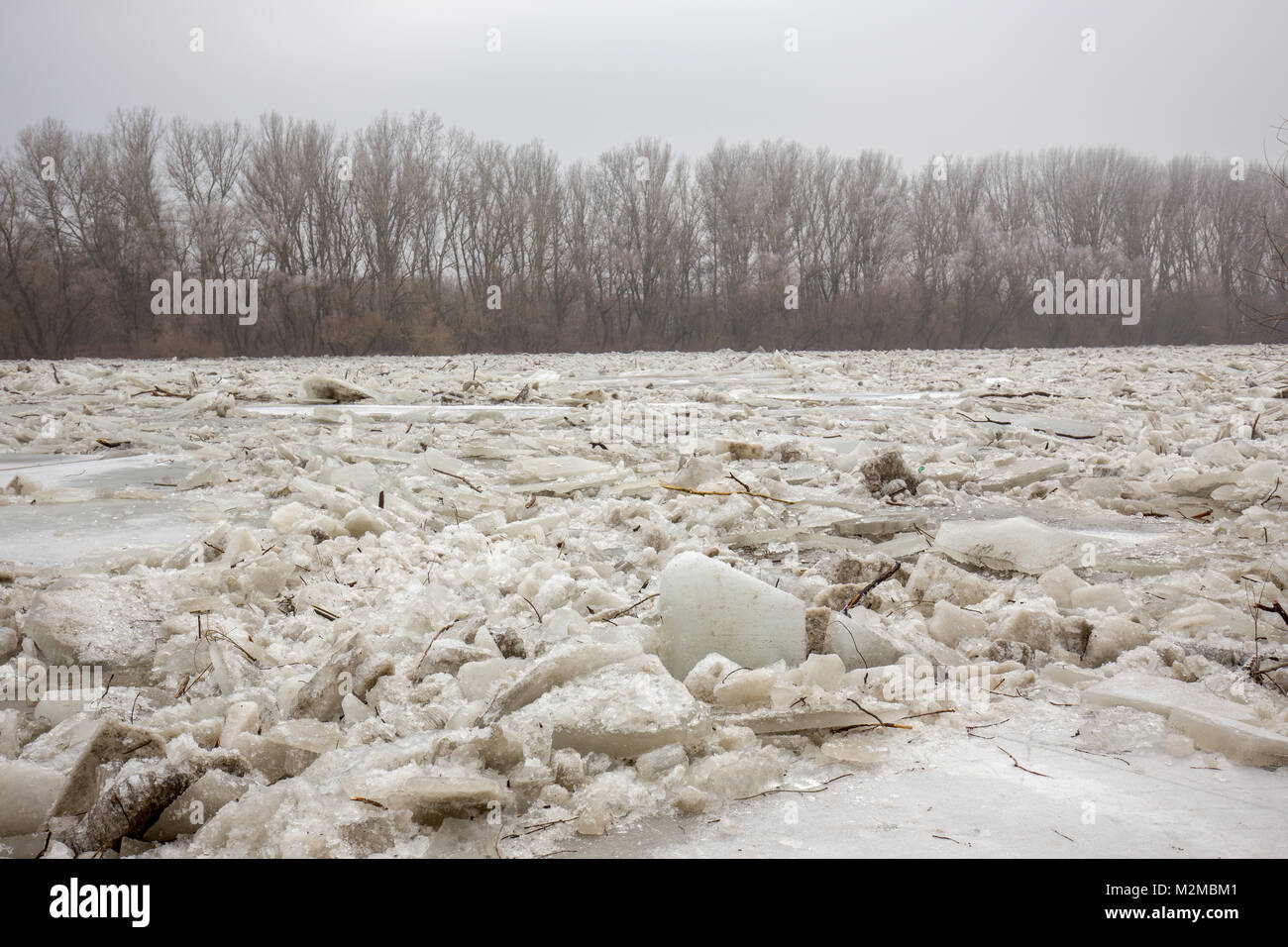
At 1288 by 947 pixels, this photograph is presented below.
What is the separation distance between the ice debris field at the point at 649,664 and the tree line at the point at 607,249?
2207cm

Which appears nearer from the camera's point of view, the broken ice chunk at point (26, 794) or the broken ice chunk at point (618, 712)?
the broken ice chunk at point (26, 794)

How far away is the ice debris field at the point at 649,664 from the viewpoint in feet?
3.35

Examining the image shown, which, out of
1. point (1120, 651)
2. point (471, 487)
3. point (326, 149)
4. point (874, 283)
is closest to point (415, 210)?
point (326, 149)

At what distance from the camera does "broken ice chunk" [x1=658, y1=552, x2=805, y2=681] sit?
1.49m

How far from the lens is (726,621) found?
4.95ft

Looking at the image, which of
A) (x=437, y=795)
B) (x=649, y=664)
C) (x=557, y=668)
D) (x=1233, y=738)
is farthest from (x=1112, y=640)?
(x=437, y=795)

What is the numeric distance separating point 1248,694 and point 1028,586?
60 cm

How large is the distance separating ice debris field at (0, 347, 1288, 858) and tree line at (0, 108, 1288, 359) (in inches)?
869

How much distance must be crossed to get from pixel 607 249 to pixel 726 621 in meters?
26.7

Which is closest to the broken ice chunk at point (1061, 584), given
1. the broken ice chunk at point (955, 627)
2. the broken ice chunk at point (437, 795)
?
the broken ice chunk at point (955, 627)

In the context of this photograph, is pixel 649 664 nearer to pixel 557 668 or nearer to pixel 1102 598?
pixel 557 668

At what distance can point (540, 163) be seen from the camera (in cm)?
2630

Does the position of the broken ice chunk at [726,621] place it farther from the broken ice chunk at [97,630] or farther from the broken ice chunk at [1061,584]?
the broken ice chunk at [97,630]
